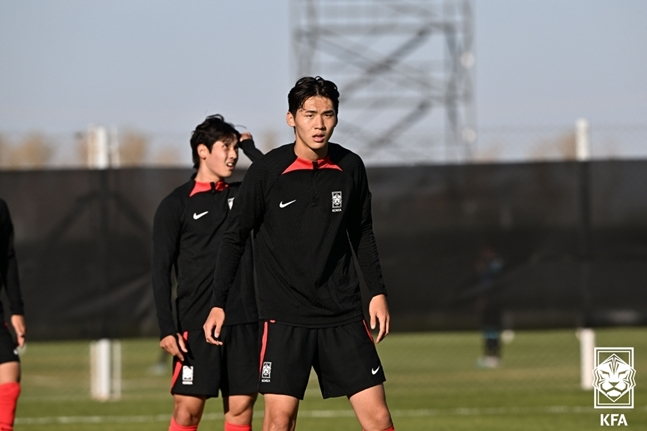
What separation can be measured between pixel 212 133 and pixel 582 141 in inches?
219

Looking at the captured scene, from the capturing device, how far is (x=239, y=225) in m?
5.29

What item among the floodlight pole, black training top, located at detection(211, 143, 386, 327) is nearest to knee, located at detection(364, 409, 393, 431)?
black training top, located at detection(211, 143, 386, 327)

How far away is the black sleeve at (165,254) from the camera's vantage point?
20.2 ft

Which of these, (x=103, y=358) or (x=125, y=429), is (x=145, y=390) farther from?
(x=125, y=429)

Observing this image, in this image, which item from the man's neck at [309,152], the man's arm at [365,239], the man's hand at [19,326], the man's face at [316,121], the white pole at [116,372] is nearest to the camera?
the man's face at [316,121]

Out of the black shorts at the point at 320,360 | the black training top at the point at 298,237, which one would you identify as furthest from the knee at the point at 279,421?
the black training top at the point at 298,237

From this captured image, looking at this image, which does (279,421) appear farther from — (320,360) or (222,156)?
(222,156)

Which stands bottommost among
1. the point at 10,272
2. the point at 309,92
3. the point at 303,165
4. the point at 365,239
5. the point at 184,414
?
the point at 184,414

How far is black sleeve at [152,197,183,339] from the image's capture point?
6.16m

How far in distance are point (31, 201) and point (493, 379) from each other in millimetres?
6082

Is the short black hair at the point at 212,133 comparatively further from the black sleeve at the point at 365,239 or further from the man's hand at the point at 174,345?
the black sleeve at the point at 365,239

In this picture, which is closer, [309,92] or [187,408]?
[309,92]

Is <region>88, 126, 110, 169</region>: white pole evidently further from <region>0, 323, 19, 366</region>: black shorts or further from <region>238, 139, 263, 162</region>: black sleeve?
<region>238, 139, 263, 162</region>: black sleeve

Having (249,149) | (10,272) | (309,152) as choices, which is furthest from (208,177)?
(10,272)
